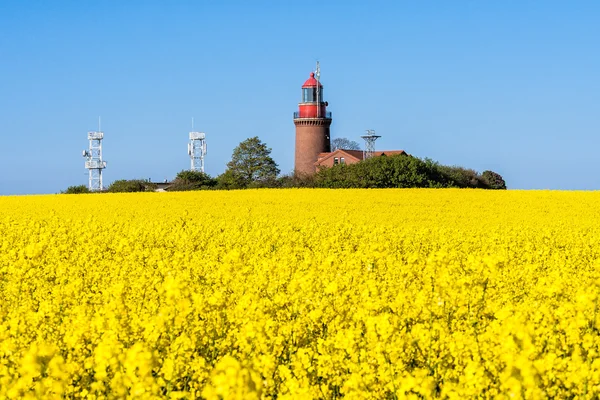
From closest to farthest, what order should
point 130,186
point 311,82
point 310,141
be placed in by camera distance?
point 130,186 → point 311,82 → point 310,141

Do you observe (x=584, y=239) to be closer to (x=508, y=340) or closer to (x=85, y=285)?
(x=85, y=285)

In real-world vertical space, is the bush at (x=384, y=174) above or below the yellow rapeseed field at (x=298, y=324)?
above

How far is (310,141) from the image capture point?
7888cm

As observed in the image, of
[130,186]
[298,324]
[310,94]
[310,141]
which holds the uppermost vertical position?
[310,94]

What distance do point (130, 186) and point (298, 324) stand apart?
64157 millimetres

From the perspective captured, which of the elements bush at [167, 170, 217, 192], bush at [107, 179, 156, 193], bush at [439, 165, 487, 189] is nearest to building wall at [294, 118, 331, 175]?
bush at [167, 170, 217, 192]

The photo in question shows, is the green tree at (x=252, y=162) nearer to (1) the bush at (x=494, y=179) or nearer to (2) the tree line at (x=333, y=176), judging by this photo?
(2) the tree line at (x=333, y=176)

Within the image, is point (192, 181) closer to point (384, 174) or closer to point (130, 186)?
point (130, 186)

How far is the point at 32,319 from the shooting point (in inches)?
276

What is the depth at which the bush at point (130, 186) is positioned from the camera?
68750 mm

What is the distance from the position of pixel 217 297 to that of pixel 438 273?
2.71 metres

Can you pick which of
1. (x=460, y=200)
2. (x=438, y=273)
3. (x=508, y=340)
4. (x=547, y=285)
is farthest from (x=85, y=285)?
(x=460, y=200)

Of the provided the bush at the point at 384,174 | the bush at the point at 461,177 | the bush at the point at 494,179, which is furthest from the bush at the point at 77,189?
the bush at the point at 494,179

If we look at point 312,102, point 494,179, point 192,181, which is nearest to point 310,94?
point 312,102
